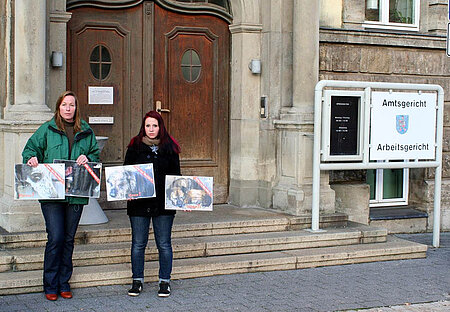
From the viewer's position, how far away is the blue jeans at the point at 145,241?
285 inches

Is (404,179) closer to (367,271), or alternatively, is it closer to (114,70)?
(367,271)

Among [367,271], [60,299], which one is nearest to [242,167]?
[367,271]

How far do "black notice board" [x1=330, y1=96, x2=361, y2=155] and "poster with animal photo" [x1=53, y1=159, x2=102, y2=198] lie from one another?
363 cm

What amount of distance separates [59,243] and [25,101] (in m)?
2.14

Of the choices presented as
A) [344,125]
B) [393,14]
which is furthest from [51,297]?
[393,14]

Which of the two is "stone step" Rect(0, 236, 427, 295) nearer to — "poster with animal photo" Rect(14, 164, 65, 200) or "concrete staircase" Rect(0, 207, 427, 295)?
"concrete staircase" Rect(0, 207, 427, 295)

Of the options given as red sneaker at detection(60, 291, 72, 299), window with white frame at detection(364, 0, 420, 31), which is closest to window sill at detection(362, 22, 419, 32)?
window with white frame at detection(364, 0, 420, 31)

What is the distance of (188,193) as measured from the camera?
7.36 meters

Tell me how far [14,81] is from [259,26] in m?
3.58

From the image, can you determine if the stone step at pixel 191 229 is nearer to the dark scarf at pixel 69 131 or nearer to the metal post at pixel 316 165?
the metal post at pixel 316 165

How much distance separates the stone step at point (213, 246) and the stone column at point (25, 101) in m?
0.50

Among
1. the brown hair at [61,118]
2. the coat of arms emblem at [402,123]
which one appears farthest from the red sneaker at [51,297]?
the coat of arms emblem at [402,123]

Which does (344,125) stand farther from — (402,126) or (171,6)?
(171,6)

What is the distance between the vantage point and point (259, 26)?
10.6 metres
